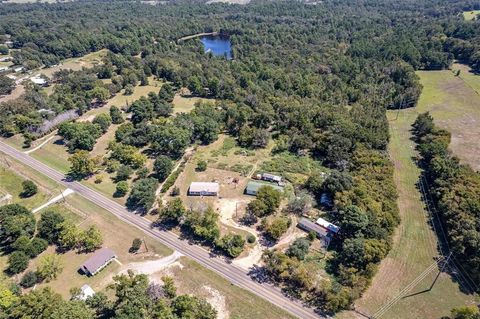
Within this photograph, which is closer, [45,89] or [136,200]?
[136,200]

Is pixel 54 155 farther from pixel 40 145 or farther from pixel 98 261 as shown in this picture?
pixel 98 261

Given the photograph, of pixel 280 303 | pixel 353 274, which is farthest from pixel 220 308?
pixel 353 274

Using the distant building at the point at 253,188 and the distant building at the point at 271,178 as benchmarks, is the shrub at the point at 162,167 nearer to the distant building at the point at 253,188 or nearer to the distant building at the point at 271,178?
the distant building at the point at 253,188

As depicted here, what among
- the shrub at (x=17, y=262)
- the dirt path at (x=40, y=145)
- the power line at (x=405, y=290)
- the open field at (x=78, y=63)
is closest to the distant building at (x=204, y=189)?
the shrub at (x=17, y=262)

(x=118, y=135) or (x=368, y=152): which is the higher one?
(x=368, y=152)

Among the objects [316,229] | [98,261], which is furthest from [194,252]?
[316,229]

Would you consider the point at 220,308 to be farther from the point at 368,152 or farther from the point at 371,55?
the point at 371,55

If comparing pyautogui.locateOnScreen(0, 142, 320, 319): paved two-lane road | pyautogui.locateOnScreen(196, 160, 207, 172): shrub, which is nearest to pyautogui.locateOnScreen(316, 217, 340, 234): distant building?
pyautogui.locateOnScreen(0, 142, 320, 319): paved two-lane road
